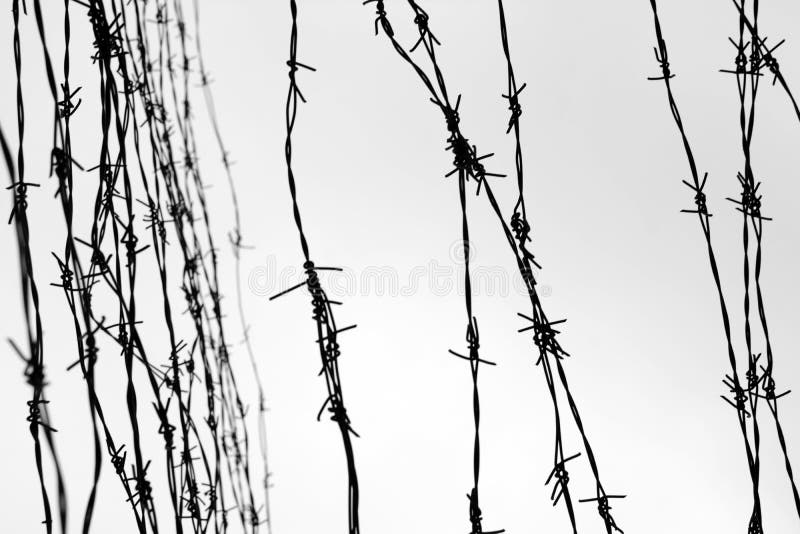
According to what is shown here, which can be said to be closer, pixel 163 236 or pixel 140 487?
pixel 140 487

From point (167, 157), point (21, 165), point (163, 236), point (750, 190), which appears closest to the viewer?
point (21, 165)

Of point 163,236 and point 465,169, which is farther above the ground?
point 163,236

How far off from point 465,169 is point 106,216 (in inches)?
22.3

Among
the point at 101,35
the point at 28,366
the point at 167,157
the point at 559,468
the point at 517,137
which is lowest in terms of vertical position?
the point at 559,468

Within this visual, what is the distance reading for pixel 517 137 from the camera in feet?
3.40

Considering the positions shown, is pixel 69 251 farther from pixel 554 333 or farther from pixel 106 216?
pixel 554 333

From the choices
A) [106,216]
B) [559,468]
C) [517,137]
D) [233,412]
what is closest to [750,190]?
[517,137]

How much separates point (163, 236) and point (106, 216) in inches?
14.0

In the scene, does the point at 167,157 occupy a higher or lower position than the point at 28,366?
higher

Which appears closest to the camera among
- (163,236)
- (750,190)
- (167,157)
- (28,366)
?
(28,366)

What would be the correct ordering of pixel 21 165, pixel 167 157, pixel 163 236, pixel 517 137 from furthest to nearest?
1. pixel 167 157
2. pixel 163 236
3. pixel 517 137
4. pixel 21 165

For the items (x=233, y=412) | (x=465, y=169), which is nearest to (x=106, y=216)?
(x=465, y=169)

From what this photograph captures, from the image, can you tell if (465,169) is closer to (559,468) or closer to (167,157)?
(559,468)

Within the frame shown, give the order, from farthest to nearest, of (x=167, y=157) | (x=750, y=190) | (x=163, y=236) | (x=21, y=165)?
1. (x=167, y=157)
2. (x=163, y=236)
3. (x=750, y=190)
4. (x=21, y=165)
